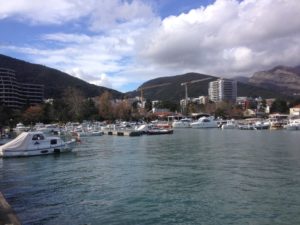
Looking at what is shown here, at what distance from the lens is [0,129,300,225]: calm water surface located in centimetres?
2281

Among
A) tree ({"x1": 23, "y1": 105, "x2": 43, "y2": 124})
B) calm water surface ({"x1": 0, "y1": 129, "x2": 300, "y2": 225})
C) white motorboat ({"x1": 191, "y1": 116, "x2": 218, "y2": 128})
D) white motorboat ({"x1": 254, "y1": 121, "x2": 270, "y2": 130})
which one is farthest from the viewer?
tree ({"x1": 23, "y1": 105, "x2": 43, "y2": 124})

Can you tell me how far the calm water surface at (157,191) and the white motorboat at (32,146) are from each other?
754 cm

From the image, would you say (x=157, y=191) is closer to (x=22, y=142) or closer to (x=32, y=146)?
(x=32, y=146)

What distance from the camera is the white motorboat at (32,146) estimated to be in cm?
5591

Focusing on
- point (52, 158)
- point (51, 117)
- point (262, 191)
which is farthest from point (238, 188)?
point (51, 117)

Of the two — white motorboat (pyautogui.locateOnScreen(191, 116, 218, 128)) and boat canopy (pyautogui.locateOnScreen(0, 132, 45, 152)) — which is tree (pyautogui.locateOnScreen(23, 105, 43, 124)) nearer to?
white motorboat (pyautogui.locateOnScreen(191, 116, 218, 128))

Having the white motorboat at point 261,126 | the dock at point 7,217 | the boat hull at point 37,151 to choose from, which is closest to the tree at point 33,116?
the white motorboat at point 261,126

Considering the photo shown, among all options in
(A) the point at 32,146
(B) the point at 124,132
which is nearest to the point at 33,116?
(B) the point at 124,132

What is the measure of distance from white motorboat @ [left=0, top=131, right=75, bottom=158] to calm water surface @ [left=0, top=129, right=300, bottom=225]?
24.7 ft

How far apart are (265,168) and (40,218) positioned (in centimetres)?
2489

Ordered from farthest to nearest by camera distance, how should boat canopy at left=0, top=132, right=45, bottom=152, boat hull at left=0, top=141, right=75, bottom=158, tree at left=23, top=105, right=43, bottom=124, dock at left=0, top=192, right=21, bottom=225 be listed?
1. tree at left=23, top=105, right=43, bottom=124
2. boat canopy at left=0, top=132, right=45, bottom=152
3. boat hull at left=0, top=141, right=75, bottom=158
4. dock at left=0, top=192, right=21, bottom=225

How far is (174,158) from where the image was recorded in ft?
169

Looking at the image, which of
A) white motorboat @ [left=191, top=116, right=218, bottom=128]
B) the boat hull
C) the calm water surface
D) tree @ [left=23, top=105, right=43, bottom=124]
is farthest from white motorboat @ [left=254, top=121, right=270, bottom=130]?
the calm water surface

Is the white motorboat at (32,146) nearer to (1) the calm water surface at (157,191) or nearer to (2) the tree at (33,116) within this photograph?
(1) the calm water surface at (157,191)
